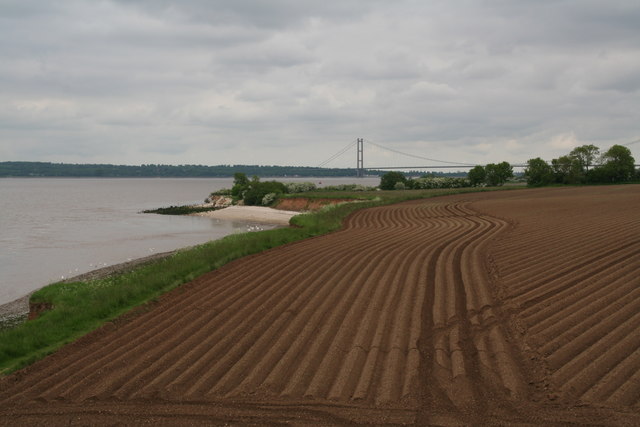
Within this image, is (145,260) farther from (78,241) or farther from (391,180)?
(391,180)

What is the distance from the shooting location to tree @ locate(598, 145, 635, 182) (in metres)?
76.8

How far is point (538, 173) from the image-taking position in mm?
82125

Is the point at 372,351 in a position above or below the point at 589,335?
below

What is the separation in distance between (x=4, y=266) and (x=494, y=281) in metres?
25.2

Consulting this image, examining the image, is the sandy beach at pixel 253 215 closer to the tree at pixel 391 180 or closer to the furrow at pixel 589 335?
the tree at pixel 391 180

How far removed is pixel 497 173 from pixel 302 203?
39.5 m

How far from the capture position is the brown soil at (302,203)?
64688 mm

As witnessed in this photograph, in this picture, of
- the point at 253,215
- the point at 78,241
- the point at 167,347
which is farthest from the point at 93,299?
the point at 253,215

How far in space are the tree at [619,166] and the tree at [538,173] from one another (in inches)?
291

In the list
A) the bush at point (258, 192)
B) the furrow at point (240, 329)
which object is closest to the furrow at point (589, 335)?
the furrow at point (240, 329)

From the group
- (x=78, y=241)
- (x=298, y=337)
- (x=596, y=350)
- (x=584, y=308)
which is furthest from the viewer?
(x=78, y=241)

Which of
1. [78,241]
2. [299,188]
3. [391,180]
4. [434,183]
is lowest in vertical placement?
[78,241]

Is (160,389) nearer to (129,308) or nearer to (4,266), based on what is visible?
(129,308)

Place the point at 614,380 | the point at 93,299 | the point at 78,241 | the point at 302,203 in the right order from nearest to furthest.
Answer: the point at 614,380, the point at 93,299, the point at 78,241, the point at 302,203
